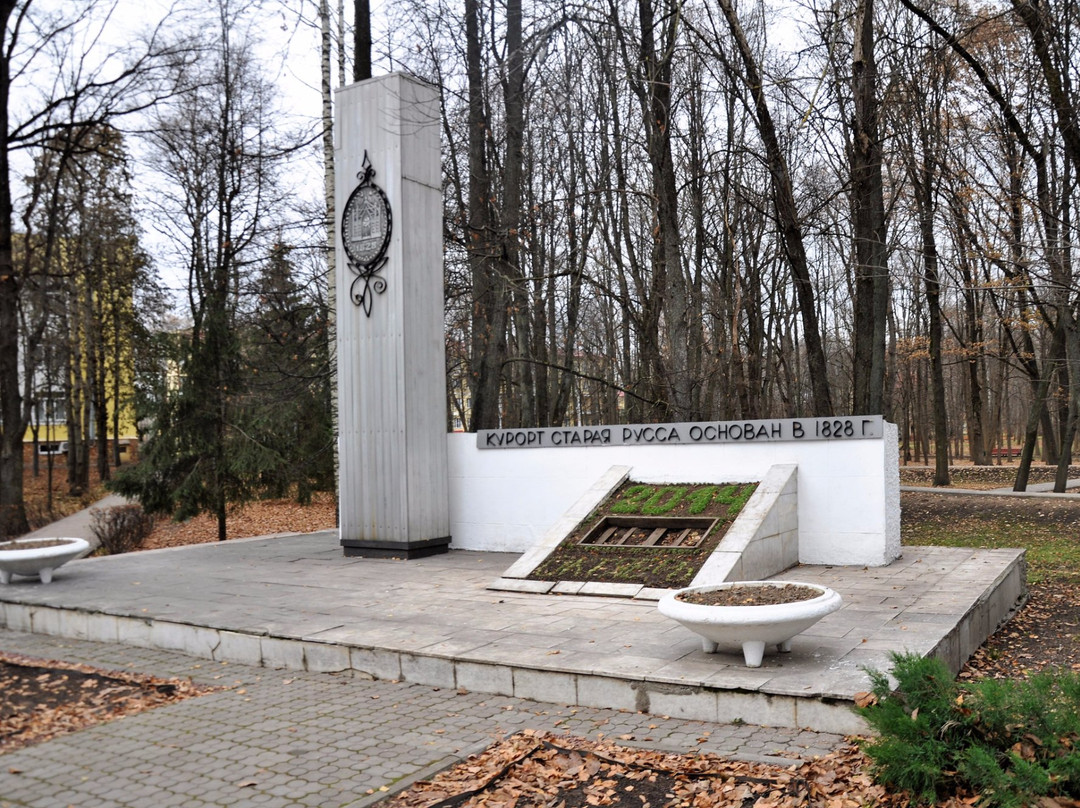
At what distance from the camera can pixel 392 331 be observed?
11000mm

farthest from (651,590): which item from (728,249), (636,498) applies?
(728,249)

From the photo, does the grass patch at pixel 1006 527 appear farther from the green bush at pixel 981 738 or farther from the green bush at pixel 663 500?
the green bush at pixel 981 738

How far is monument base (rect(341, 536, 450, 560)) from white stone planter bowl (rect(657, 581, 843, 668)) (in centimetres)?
585

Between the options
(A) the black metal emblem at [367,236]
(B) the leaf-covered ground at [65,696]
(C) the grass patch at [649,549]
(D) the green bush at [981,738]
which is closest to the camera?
(D) the green bush at [981,738]

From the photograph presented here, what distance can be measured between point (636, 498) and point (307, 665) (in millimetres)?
4482

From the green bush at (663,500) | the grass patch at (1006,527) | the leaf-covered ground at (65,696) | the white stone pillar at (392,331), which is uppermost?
the white stone pillar at (392,331)

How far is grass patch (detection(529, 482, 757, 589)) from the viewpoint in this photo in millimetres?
8156

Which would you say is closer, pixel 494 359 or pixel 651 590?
pixel 651 590

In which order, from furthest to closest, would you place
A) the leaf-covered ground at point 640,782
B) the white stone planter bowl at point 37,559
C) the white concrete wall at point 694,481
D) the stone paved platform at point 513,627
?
the white stone planter bowl at point 37,559
the white concrete wall at point 694,481
the stone paved platform at point 513,627
the leaf-covered ground at point 640,782

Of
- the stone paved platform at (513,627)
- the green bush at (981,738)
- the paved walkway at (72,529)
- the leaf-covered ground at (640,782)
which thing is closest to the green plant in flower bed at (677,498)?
the stone paved platform at (513,627)

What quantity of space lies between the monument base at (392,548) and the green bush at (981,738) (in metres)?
7.67

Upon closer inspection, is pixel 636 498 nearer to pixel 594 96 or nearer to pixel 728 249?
pixel 594 96

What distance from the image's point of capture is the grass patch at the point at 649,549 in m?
8.16

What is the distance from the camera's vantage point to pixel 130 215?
27109 mm
